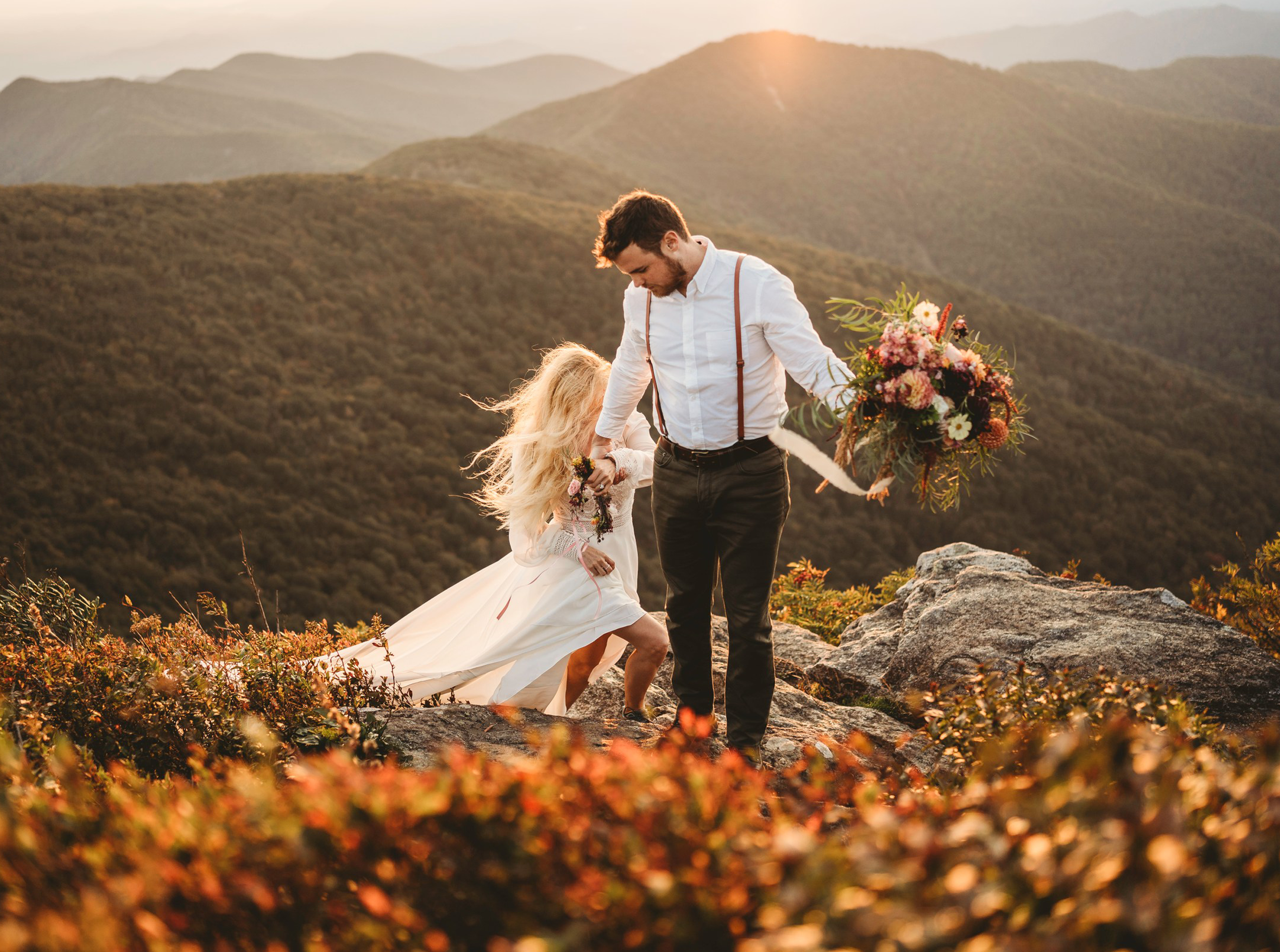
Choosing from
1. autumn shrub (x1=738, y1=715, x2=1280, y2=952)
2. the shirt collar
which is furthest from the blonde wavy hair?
autumn shrub (x1=738, y1=715, x2=1280, y2=952)

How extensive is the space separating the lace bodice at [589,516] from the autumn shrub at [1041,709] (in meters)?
1.64

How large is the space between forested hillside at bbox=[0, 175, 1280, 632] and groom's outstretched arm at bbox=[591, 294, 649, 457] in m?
12.0

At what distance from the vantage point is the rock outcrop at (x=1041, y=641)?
3.95m

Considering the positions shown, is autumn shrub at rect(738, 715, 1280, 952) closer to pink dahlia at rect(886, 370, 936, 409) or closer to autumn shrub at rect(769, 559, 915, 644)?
pink dahlia at rect(886, 370, 936, 409)

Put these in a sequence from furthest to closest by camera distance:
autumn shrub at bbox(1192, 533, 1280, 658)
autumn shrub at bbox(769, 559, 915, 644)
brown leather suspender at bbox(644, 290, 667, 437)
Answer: autumn shrub at bbox(769, 559, 915, 644) → autumn shrub at bbox(1192, 533, 1280, 658) → brown leather suspender at bbox(644, 290, 667, 437)

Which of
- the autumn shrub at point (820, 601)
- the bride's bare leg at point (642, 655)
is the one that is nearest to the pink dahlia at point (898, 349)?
the bride's bare leg at point (642, 655)

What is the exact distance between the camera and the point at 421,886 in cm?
152

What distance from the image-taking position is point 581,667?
4.04 m

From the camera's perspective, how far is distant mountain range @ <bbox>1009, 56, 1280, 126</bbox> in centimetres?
9019

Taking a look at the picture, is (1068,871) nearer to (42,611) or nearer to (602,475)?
(602,475)

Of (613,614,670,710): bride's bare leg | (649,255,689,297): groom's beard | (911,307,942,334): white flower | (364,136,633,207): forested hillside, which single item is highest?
(364,136,633,207): forested hillside

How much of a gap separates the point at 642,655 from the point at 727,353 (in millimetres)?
1542

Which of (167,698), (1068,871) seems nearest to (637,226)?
(1068,871)

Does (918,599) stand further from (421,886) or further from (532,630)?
(421,886)
